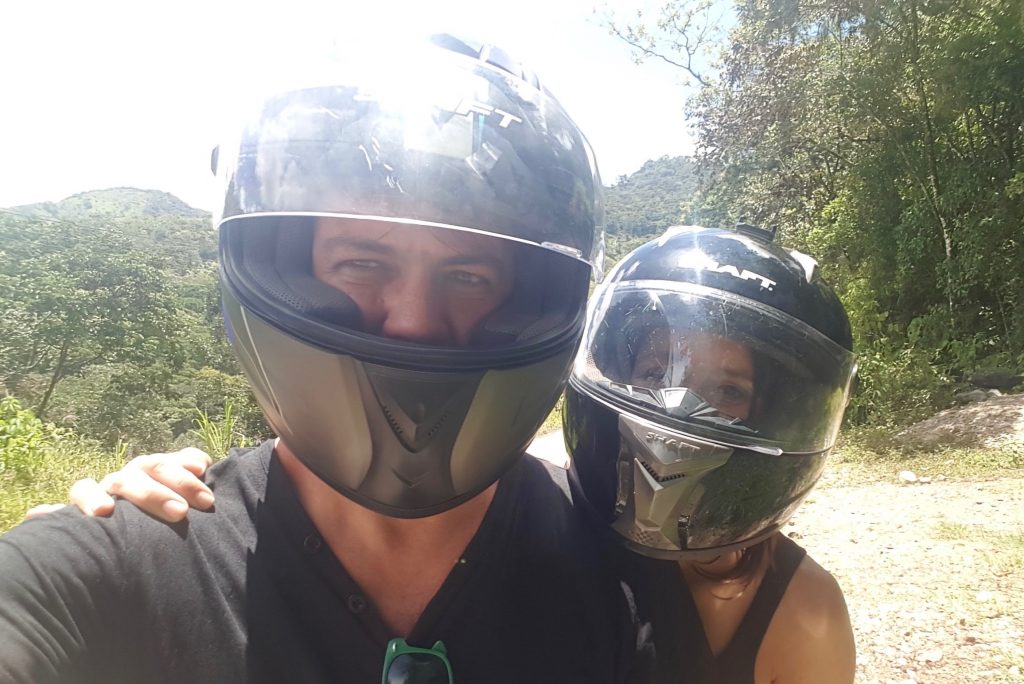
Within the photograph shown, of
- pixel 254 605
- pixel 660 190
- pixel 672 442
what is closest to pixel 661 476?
pixel 672 442

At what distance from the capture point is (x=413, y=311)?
0.96 meters

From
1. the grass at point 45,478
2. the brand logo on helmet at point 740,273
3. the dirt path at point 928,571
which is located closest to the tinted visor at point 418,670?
the brand logo on helmet at point 740,273

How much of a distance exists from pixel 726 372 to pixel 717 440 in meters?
0.16

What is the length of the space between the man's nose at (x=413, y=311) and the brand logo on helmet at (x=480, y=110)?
295 mm

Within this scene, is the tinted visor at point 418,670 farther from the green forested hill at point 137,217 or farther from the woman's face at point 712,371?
the green forested hill at point 137,217

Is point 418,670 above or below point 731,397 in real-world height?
below

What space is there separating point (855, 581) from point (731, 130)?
10011mm

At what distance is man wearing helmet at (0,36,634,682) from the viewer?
0.83m

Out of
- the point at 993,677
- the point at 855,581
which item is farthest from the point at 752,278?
the point at 855,581

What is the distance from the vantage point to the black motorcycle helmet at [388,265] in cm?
94

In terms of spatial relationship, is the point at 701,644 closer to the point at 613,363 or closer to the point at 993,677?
the point at 613,363

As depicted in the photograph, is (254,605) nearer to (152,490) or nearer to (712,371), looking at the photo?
(152,490)

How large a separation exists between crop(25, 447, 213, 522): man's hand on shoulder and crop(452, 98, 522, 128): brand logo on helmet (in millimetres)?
700

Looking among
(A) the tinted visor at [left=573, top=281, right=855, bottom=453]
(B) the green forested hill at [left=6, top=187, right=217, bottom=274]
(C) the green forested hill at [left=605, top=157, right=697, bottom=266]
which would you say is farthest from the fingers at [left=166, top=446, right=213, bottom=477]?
(B) the green forested hill at [left=6, top=187, right=217, bottom=274]
